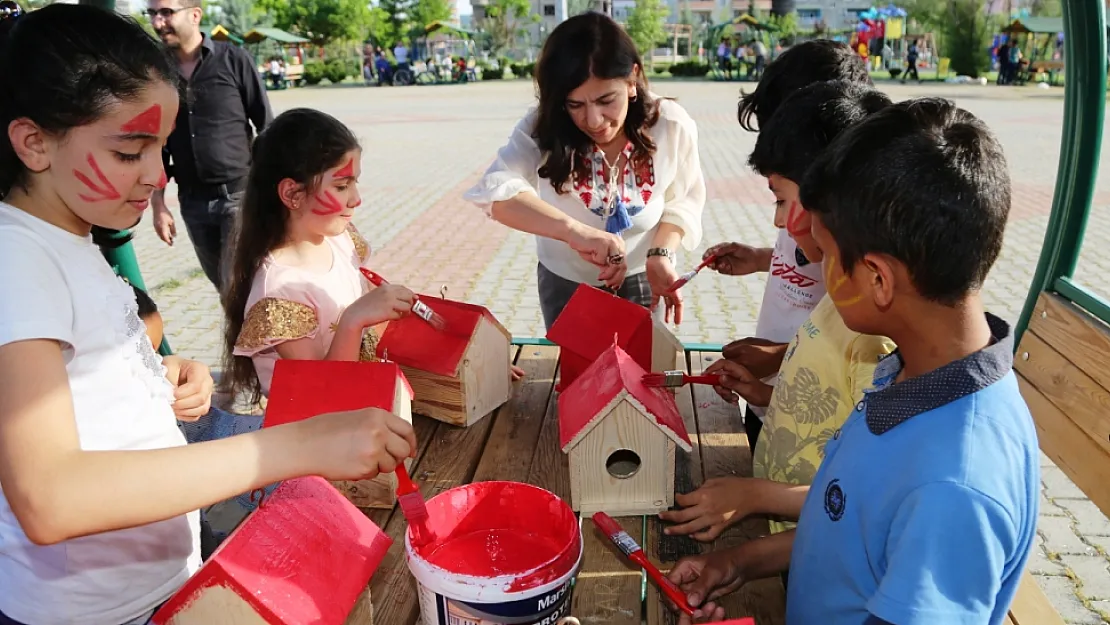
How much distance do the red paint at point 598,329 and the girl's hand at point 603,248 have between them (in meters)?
0.27

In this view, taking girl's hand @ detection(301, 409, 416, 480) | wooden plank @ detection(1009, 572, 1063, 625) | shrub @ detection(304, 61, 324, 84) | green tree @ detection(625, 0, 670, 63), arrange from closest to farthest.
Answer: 1. girl's hand @ detection(301, 409, 416, 480)
2. wooden plank @ detection(1009, 572, 1063, 625)
3. shrub @ detection(304, 61, 324, 84)
4. green tree @ detection(625, 0, 670, 63)

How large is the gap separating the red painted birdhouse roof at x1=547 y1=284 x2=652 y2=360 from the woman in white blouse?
0.23 meters

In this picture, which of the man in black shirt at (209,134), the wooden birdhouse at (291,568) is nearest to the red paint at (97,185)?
the wooden birdhouse at (291,568)

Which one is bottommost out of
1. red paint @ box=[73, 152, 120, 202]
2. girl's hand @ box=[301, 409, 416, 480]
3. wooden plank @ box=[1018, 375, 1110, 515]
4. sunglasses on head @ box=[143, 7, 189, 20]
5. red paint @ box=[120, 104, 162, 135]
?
wooden plank @ box=[1018, 375, 1110, 515]

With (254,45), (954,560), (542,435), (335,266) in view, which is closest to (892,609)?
(954,560)

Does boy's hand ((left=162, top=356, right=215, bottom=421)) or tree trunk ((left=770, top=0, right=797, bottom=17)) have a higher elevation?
tree trunk ((left=770, top=0, right=797, bottom=17))

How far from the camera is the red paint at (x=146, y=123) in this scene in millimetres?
1226

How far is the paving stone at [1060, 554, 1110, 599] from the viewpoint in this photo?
102 inches

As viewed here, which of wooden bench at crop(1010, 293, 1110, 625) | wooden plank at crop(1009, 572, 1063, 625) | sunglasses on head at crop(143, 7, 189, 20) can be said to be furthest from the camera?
sunglasses on head at crop(143, 7, 189, 20)

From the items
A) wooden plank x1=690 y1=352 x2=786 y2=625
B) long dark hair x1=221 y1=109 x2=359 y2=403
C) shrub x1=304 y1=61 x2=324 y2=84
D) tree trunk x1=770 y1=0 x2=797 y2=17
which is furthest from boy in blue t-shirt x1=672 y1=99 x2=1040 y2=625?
tree trunk x1=770 y1=0 x2=797 y2=17

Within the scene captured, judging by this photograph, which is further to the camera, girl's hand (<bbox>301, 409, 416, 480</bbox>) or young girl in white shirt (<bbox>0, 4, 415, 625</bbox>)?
girl's hand (<bbox>301, 409, 416, 480</bbox>)

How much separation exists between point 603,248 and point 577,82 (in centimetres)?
48

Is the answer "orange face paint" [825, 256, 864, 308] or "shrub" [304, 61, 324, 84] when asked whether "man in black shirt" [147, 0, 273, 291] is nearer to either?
"orange face paint" [825, 256, 864, 308]

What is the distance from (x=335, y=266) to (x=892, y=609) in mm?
1663
